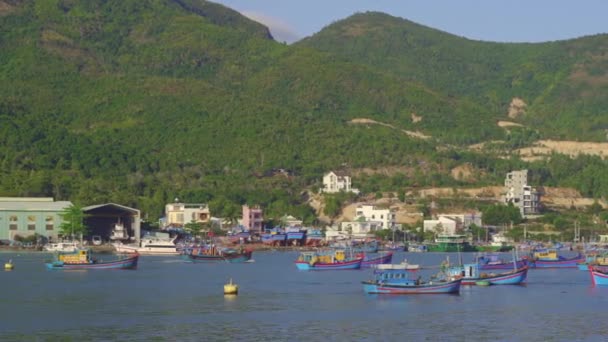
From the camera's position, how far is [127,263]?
387 ft

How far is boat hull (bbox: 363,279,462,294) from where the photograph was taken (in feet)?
Result: 285

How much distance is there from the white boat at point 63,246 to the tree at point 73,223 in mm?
2094

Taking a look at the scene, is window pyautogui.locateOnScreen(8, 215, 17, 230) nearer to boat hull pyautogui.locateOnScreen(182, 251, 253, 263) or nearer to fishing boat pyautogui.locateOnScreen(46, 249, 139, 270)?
boat hull pyautogui.locateOnScreen(182, 251, 253, 263)

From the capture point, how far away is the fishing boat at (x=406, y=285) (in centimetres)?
8706

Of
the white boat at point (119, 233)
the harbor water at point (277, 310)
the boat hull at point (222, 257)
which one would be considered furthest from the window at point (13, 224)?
the harbor water at point (277, 310)

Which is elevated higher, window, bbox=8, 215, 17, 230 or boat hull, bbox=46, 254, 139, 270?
window, bbox=8, 215, 17, 230

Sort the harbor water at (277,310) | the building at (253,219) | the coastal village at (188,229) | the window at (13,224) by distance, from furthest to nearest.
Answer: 1. the building at (253,219)
2. the coastal village at (188,229)
3. the window at (13,224)
4. the harbor water at (277,310)

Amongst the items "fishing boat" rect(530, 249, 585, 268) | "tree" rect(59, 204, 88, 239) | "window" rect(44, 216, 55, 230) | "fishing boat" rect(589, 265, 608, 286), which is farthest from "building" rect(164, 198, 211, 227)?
"fishing boat" rect(589, 265, 608, 286)

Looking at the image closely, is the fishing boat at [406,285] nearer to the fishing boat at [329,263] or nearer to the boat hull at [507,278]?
the boat hull at [507,278]

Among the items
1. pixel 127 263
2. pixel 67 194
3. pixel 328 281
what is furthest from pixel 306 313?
pixel 67 194

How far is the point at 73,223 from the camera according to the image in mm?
156250

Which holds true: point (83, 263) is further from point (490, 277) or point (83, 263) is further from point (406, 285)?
point (406, 285)

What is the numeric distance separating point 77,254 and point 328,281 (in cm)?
2482

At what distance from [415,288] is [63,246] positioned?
2567 inches
